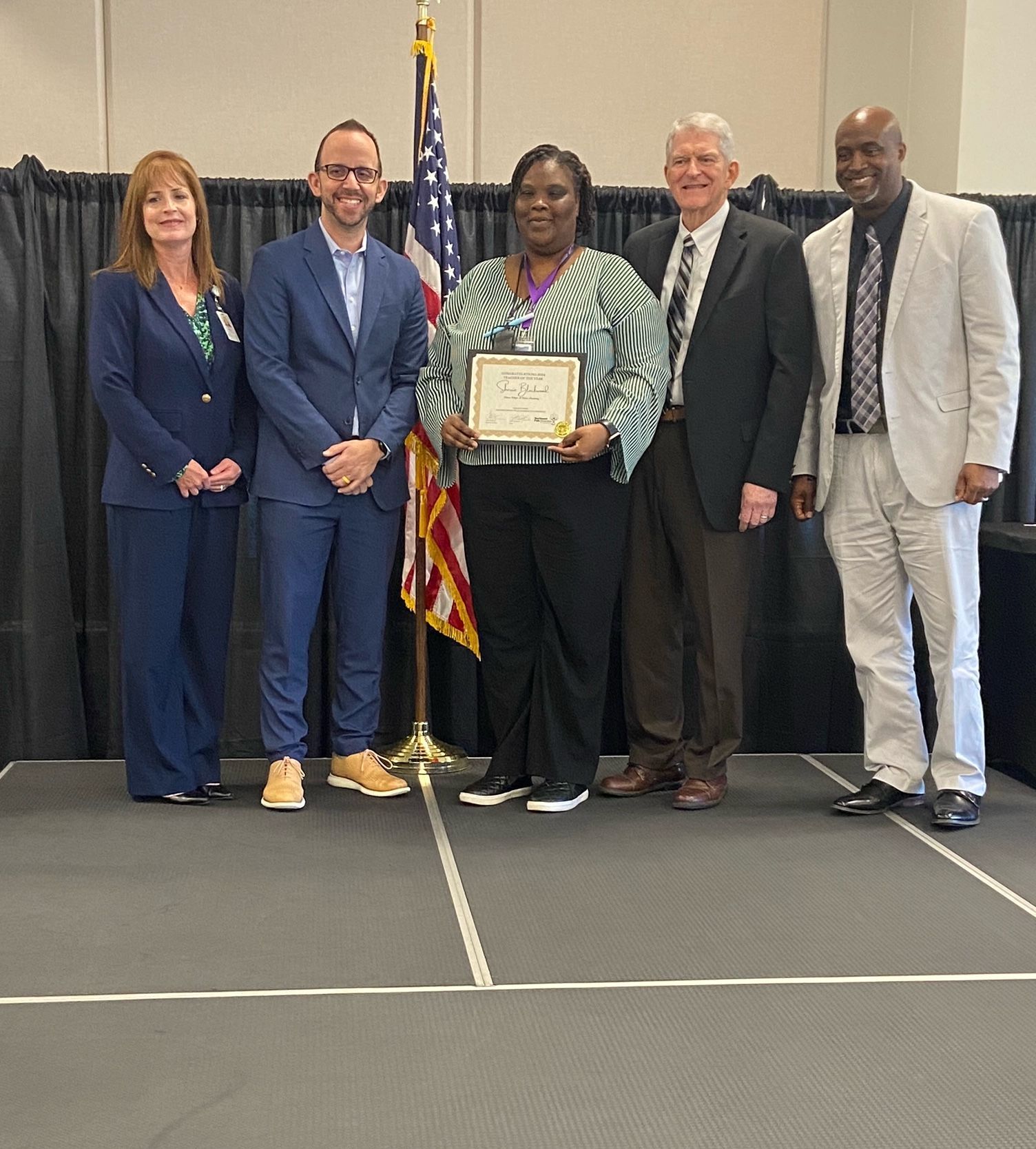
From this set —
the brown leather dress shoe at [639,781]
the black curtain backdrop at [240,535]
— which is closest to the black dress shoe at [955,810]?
the brown leather dress shoe at [639,781]

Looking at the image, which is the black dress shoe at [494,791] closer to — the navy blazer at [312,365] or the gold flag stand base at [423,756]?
the gold flag stand base at [423,756]

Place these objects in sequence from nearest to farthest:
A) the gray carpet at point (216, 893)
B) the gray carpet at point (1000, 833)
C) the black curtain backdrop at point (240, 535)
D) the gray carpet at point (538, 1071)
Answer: the gray carpet at point (538, 1071) → the gray carpet at point (216, 893) → the gray carpet at point (1000, 833) → the black curtain backdrop at point (240, 535)

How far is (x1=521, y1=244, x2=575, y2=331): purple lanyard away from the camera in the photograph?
3389mm

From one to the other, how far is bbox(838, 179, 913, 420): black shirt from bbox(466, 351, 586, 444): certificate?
70 cm

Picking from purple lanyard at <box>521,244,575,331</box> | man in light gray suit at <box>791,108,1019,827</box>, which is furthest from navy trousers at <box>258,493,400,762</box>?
man in light gray suit at <box>791,108,1019,827</box>

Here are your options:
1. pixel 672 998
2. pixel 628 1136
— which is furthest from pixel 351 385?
pixel 628 1136

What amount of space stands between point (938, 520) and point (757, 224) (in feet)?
2.93

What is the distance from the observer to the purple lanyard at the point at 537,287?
3.39 m

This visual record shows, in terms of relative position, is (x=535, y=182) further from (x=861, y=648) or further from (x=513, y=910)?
(x=513, y=910)

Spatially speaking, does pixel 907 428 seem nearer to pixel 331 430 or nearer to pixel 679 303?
pixel 679 303

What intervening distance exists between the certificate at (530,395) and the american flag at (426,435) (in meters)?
0.55

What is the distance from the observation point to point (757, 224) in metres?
3.49

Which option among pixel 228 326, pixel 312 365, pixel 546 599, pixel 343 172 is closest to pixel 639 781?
pixel 546 599

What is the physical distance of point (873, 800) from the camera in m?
3.50
